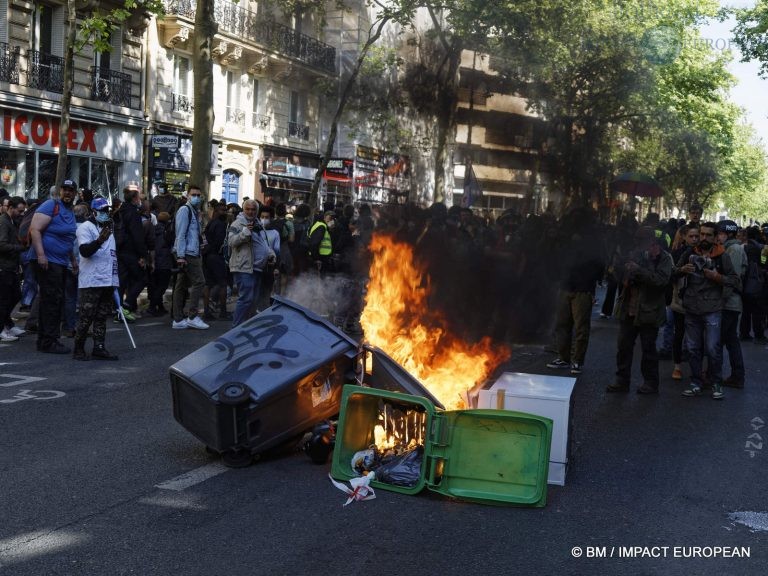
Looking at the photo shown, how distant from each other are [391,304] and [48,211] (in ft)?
14.0

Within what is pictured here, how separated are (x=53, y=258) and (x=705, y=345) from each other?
7.01m

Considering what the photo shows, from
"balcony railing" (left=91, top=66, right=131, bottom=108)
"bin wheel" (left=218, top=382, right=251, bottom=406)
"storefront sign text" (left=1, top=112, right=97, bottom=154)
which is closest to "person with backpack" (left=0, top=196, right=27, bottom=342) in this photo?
"bin wheel" (left=218, top=382, right=251, bottom=406)

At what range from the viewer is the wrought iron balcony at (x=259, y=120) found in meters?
29.2

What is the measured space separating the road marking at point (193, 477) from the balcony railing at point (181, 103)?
21790mm

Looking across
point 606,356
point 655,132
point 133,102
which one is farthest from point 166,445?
point 133,102

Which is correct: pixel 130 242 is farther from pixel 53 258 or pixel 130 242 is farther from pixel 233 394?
pixel 233 394

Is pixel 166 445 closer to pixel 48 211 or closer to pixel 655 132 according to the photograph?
pixel 48 211

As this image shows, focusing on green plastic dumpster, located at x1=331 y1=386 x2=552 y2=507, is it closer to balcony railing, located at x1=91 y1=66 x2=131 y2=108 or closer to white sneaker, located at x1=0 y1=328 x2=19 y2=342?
white sneaker, located at x1=0 y1=328 x2=19 y2=342

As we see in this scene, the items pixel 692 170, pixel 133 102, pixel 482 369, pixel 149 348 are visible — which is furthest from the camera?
pixel 133 102

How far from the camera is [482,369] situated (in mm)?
7066

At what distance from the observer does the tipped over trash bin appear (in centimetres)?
520

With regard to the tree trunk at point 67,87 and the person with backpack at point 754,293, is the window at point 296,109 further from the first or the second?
the person with backpack at point 754,293

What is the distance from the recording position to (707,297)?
889 cm

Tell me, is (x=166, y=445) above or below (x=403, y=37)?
below
